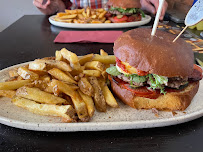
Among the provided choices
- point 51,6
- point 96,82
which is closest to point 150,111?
point 96,82

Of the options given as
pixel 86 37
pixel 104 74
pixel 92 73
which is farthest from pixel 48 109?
pixel 86 37

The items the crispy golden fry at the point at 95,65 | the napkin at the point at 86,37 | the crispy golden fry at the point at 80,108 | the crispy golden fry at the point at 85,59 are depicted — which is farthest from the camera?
the napkin at the point at 86,37

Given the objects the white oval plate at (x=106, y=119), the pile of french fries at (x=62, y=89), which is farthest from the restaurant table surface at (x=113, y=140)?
the pile of french fries at (x=62, y=89)

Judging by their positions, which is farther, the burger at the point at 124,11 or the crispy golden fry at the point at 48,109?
the burger at the point at 124,11

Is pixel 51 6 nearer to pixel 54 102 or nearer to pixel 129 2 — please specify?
pixel 129 2

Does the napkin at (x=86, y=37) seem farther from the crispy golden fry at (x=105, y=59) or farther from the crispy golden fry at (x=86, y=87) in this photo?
the crispy golden fry at (x=86, y=87)

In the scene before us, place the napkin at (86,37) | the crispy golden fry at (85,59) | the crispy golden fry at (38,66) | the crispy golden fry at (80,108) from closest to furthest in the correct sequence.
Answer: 1. the crispy golden fry at (80,108)
2. the crispy golden fry at (38,66)
3. the crispy golden fry at (85,59)
4. the napkin at (86,37)

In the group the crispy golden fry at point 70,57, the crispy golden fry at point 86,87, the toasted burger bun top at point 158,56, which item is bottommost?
the crispy golden fry at point 86,87
